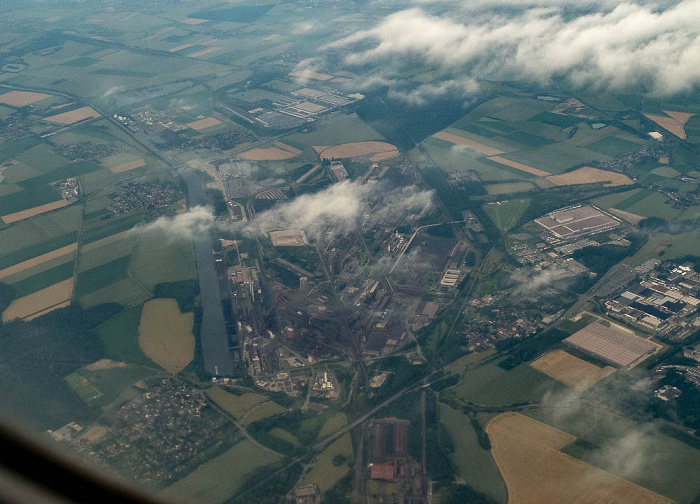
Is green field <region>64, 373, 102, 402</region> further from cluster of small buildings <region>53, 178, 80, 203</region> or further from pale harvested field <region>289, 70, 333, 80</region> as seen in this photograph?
pale harvested field <region>289, 70, 333, 80</region>

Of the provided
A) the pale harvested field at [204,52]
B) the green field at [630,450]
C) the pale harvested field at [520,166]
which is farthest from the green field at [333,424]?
the pale harvested field at [204,52]

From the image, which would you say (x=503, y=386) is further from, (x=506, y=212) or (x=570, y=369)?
(x=506, y=212)

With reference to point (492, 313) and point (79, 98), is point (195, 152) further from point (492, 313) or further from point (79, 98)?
point (492, 313)

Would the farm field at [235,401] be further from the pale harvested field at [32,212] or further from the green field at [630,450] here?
the pale harvested field at [32,212]

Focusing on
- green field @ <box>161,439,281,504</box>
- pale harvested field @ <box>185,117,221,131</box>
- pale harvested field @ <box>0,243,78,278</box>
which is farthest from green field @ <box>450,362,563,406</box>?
pale harvested field @ <box>185,117,221,131</box>

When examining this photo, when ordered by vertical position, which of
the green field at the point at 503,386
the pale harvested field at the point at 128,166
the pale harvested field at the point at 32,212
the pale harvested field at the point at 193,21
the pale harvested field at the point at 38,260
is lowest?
the pale harvested field at the point at 193,21

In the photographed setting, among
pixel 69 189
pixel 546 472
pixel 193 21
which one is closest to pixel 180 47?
pixel 193 21
